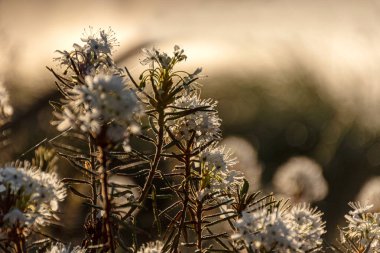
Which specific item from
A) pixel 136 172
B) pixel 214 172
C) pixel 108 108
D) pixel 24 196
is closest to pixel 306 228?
pixel 214 172

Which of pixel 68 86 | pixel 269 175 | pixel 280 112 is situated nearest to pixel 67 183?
pixel 68 86

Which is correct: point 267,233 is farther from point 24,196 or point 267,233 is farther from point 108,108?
point 24,196

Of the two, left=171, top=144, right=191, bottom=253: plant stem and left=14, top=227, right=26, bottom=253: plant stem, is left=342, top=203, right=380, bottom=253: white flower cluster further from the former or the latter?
left=14, top=227, right=26, bottom=253: plant stem

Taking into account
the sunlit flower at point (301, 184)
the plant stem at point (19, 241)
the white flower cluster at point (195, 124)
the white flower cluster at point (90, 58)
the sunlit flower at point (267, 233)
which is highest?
the sunlit flower at point (301, 184)

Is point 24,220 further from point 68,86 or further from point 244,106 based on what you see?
point 244,106

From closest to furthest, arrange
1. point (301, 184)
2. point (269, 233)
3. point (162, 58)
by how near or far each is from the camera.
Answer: point (269, 233) < point (162, 58) < point (301, 184)

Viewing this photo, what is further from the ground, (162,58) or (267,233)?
(162,58)

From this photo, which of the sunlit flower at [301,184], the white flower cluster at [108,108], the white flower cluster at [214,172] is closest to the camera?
the white flower cluster at [108,108]

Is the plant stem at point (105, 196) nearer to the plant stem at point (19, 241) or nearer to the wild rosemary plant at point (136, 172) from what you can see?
the wild rosemary plant at point (136, 172)

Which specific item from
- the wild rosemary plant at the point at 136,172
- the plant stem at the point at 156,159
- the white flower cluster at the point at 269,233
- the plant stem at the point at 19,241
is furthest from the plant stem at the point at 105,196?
the white flower cluster at the point at 269,233
